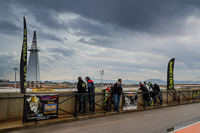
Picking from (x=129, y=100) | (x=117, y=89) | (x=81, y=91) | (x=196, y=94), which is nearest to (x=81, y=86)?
(x=81, y=91)

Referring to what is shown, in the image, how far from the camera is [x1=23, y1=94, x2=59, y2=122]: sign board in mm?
8164

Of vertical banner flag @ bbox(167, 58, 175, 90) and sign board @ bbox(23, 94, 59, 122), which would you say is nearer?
sign board @ bbox(23, 94, 59, 122)

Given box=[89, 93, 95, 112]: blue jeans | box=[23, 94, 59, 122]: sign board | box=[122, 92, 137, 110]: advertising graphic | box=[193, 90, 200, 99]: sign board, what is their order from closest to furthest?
1. box=[23, 94, 59, 122]: sign board
2. box=[89, 93, 95, 112]: blue jeans
3. box=[122, 92, 137, 110]: advertising graphic
4. box=[193, 90, 200, 99]: sign board

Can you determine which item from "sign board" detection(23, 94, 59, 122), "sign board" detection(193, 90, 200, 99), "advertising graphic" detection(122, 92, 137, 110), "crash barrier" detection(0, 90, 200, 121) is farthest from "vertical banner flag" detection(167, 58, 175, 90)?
"sign board" detection(23, 94, 59, 122)

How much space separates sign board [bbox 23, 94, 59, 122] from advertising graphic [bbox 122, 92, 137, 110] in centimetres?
505

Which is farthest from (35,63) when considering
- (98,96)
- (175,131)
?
(175,131)

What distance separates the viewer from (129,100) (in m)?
13.2

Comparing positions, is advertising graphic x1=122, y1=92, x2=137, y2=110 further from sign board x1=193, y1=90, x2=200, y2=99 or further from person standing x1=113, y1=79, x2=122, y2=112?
sign board x1=193, y1=90, x2=200, y2=99

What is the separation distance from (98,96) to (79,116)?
2.22 m

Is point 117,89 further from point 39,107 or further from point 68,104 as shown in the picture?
point 39,107

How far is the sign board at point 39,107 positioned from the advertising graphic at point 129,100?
16.6 ft

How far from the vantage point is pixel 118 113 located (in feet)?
39.7

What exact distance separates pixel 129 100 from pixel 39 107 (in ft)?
21.2

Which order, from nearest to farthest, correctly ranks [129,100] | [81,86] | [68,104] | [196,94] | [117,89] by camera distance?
[68,104], [81,86], [117,89], [129,100], [196,94]
